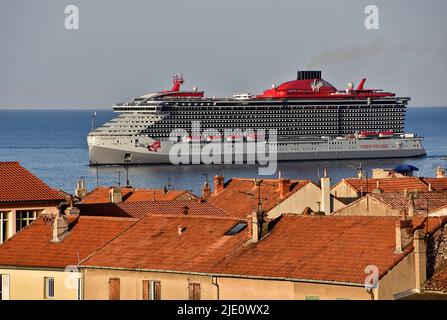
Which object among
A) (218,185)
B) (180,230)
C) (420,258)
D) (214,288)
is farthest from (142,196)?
(420,258)

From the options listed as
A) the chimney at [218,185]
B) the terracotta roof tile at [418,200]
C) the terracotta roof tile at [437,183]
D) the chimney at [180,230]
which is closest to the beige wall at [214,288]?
the chimney at [180,230]

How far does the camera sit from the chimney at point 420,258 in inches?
1273

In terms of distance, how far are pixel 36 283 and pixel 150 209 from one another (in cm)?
1177

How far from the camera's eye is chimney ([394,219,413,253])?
32.5 metres

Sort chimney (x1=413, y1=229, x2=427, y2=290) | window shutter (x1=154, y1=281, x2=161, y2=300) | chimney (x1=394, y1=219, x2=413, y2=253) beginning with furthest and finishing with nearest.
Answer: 1. window shutter (x1=154, y1=281, x2=161, y2=300)
2. chimney (x1=394, y1=219, x2=413, y2=253)
3. chimney (x1=413, y1=229, x2=427, y2=290)

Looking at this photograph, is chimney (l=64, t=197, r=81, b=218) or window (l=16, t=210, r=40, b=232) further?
window (l=16, t=210, r=40, b=232)

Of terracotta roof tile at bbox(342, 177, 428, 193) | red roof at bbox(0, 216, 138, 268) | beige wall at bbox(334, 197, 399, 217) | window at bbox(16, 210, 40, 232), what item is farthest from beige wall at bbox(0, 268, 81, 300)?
terracotta roof tile at bbox(342, 177, 428, 193)

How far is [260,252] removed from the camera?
35219 mm

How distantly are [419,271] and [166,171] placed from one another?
156687 millimetres

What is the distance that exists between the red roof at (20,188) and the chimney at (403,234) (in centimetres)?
1496

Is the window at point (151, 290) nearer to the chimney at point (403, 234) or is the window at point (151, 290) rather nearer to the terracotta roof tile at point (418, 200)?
the chimney at point (403, 234)

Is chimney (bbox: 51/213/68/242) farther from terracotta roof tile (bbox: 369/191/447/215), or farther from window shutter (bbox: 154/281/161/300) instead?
terracotta roof tile (bbox: 369/191/447/215)

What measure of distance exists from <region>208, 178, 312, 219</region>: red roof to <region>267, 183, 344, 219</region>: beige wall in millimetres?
149
